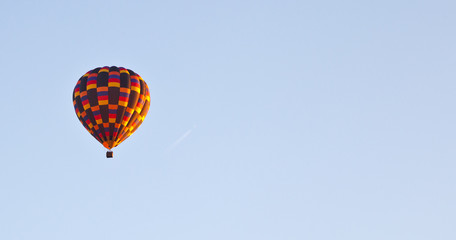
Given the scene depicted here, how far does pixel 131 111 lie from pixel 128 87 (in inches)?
75.1

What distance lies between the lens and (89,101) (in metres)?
109

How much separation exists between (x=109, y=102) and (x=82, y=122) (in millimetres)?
3008

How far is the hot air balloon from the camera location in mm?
108938

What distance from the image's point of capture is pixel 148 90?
11281 centimetres

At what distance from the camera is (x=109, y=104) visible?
358ft

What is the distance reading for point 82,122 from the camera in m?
110

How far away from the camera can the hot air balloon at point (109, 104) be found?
108938 millimetres

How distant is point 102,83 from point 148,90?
4827 mm

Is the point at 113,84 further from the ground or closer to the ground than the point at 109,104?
further from the ground

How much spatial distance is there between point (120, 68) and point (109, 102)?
3777mm

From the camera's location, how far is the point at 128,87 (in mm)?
109938

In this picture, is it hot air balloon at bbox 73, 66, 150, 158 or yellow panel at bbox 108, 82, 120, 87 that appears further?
yellow panel at bbox 108, 82, 120, 87

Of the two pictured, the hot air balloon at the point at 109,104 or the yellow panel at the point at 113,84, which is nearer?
the hot air balloon at the point at 109,104

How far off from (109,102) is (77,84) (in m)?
3.68
